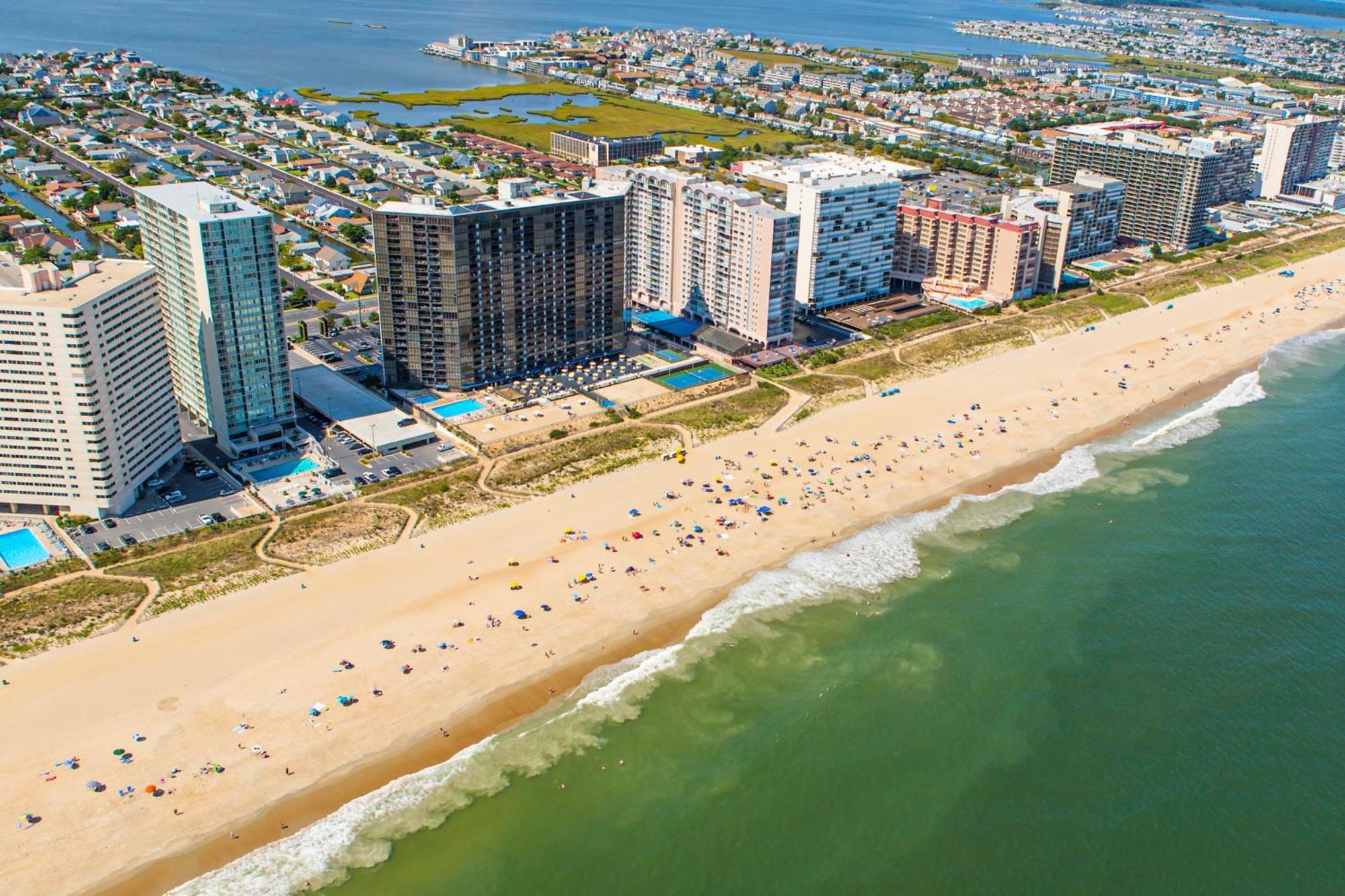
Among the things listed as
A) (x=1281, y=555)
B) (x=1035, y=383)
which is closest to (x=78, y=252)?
(x=1035, y=383)

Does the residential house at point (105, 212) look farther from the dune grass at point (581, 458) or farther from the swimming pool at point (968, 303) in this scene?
the swimming pool at point (968, 303)

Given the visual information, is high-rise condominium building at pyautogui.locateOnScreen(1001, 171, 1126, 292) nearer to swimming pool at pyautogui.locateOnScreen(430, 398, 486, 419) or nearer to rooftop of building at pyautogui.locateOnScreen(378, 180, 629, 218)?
rooftop of building at pyautogui.locateOnScreen(378, 180, 629, 218)

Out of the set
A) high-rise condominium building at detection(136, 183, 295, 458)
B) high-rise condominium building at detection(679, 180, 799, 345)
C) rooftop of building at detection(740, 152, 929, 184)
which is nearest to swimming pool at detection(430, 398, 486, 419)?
high-rise condominium building at detection(136, 183, 295, 458)

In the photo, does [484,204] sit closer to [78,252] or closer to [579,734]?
[579,734]

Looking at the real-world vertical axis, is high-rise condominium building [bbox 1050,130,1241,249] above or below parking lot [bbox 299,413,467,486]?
above

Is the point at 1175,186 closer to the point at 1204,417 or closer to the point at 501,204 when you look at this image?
the point at 1204,417

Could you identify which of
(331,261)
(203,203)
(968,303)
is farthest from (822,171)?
(203,203)
